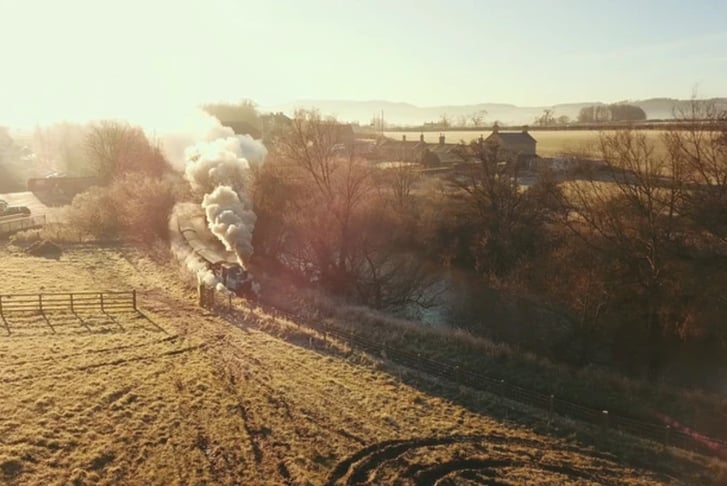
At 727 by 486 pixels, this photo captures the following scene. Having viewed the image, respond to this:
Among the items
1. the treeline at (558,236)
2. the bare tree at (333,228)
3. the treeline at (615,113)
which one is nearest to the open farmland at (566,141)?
the treeline at (558,236)

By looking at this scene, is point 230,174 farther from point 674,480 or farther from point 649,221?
point 674,480

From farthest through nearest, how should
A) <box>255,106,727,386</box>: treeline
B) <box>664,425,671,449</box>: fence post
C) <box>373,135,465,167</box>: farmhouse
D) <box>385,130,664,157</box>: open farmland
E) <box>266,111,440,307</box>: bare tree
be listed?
<box>373,135,465,167</box>: farmhouse < <box>385,130,664,157</box>: open farmland < <box>266,111,440,307</box>: bare tree < <box>255,106,727,386</box>: treeline < <box>664,425,671,449</box>: fence post

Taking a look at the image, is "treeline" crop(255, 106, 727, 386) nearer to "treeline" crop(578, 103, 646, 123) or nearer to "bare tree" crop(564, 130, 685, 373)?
"bare tree" crop(564, 130, 685, 373)

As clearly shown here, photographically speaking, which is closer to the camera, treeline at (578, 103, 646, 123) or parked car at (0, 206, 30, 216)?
parked car at (0, 206, 30, 216)

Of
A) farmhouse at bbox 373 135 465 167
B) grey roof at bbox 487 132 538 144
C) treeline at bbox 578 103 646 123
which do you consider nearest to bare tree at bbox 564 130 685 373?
farmhouse at bbox 373 135 465 167

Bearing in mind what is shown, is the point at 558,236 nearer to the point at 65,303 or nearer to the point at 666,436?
the point at 666,436

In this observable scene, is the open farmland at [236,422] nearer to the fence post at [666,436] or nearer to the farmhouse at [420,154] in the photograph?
the fence post at [666,436]
